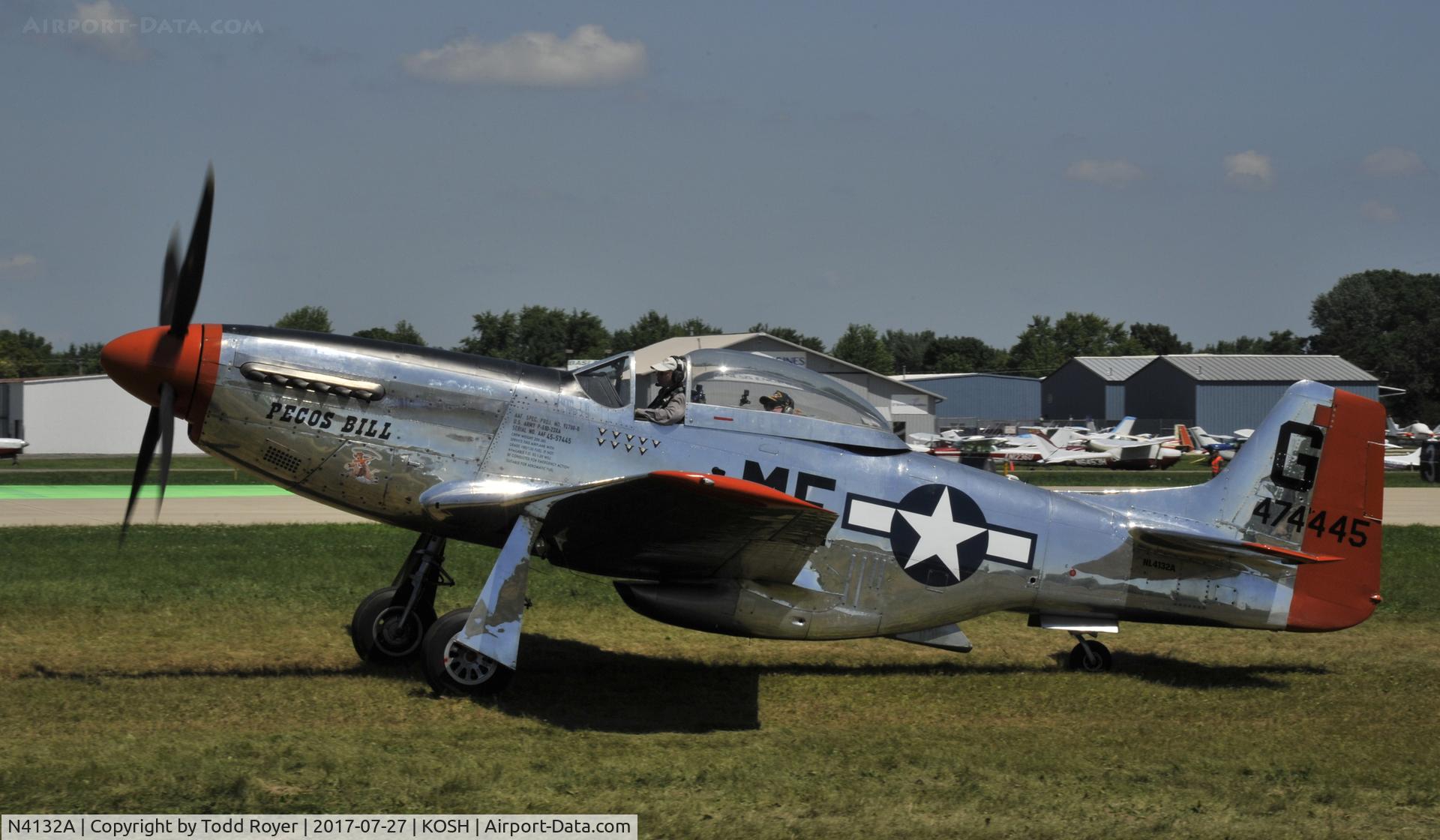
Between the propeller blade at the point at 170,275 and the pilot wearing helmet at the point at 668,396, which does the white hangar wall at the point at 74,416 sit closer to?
the propeller blade at the point at 170,275

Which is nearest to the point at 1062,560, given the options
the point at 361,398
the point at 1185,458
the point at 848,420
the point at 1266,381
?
the point at 848,420

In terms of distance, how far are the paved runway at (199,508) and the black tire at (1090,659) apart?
38.9 ft

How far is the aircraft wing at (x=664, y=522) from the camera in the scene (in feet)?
22.6

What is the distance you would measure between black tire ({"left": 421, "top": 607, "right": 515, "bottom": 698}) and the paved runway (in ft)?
35.1

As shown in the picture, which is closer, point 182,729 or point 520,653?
point 182,729

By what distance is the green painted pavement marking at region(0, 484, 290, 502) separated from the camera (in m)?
26.2

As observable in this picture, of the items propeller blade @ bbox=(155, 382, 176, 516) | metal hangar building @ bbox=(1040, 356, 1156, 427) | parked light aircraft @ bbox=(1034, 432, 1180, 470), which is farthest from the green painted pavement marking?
metal hangar building @ bbox=(1040, 356, 1156, 427)

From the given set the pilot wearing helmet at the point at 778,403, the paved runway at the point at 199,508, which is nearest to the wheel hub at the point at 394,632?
the pilot wearing helmet at the point at 778,403

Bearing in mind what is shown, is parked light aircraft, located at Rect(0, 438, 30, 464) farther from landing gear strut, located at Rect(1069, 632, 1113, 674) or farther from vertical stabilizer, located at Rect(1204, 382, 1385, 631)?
vertical stabilizer, located at Rect(1204, 382, 1385, 631)

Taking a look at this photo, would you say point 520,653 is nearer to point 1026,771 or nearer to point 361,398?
point 361,398

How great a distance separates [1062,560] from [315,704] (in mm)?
5273

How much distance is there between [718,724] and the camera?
778 centimetres

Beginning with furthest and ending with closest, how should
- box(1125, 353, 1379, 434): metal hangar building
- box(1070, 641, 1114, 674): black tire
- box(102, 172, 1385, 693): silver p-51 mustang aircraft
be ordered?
box(1125, 353, 1379, 434): metal hangar building < box(1070, 641, 1114, 674): black tire < box(102, 172, 1385, 693): silver p-51 mustang aircraft

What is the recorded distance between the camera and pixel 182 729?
699 centimetres
